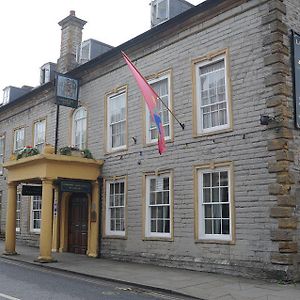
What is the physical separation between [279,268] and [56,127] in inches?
474

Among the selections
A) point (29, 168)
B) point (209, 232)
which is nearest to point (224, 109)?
point (209, 232)

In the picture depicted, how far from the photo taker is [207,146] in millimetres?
12570

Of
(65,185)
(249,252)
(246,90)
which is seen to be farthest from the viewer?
(65,185)

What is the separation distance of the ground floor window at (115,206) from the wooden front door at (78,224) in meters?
1.70

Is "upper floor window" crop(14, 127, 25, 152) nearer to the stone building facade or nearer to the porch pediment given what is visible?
the porch pediment

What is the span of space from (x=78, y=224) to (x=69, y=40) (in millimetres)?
8895

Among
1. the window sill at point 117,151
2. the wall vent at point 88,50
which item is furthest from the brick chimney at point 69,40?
the window sill at point 117,151

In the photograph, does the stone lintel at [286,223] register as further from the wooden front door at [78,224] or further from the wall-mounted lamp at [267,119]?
the wooden front door at [78,224]

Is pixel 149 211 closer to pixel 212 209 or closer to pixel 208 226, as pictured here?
pixel 208 226

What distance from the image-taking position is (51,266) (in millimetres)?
13430

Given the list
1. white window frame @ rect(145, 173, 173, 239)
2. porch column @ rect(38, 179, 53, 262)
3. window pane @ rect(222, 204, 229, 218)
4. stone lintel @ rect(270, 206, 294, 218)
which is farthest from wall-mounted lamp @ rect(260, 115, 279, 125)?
porch column @ rect(38, 179, 53, 262)

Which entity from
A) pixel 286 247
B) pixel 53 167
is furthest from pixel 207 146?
pixel 53 167

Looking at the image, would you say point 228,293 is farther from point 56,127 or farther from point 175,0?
point 56,127

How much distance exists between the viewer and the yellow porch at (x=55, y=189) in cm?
1445
